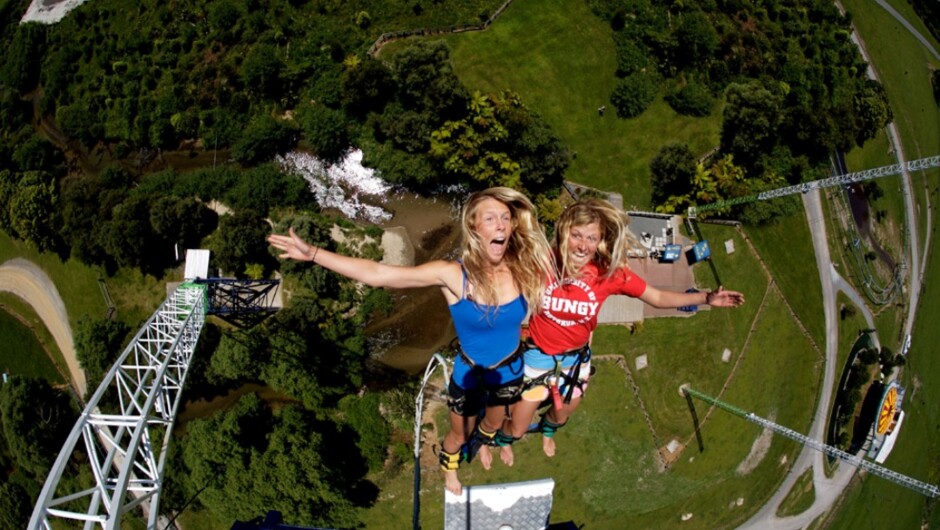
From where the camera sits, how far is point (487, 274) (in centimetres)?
826

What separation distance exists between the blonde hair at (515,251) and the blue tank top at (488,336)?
24cm

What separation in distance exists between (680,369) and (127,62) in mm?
→ 32354

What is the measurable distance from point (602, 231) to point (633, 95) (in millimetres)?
20304

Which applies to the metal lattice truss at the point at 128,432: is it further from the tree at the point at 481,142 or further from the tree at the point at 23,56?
the tree at the point at 23,56

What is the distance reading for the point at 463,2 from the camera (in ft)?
86.8

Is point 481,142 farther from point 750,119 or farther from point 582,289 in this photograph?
point 582,289

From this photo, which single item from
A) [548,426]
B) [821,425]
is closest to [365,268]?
[548,426]

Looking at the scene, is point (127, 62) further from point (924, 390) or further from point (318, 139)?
point (924, 390)

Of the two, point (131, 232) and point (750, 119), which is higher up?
point (750, 119)

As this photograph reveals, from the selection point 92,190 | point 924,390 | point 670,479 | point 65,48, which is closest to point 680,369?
point 670,479

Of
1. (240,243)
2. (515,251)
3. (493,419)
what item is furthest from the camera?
(240,243)

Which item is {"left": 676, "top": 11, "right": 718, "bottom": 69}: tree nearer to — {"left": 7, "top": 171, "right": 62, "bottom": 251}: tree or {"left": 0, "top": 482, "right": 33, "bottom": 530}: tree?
{"left": 7, "top": 171, "right": 62, "bottom": 251}: tree

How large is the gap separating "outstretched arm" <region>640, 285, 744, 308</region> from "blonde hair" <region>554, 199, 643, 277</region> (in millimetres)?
774

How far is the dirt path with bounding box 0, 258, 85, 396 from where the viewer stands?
1026 inches
